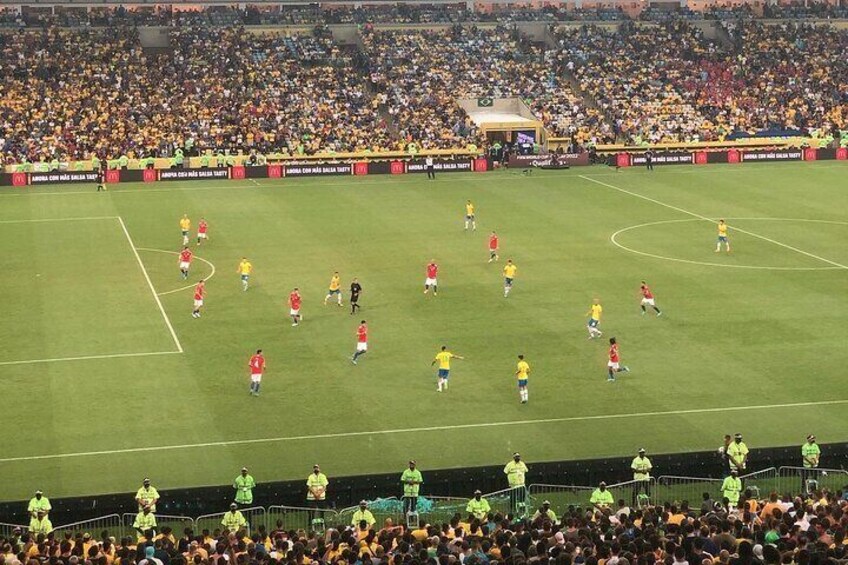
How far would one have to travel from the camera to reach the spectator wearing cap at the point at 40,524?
A: 3108 centimetres

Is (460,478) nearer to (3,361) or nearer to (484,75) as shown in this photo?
(3,361)

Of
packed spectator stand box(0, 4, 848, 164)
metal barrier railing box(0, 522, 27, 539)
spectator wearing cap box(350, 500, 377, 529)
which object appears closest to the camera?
spectator wearing cap box(350, 500, 377, 529)

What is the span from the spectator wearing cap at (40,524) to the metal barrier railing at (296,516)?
4913 millimetres

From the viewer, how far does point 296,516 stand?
3369cm

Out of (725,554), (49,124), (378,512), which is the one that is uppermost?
(49,124)

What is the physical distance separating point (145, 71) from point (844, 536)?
89753mm

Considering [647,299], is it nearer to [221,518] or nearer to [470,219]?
[470,219]

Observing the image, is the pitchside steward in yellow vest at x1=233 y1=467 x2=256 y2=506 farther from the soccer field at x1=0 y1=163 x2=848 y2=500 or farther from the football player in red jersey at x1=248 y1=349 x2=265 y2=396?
the football player in red jersey at x1=248 y1=349 x2=265 y2=396

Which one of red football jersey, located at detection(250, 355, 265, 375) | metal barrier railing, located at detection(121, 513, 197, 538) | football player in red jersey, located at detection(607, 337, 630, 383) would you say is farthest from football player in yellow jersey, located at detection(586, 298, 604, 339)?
metal barrier railing, located at detection(121, 513, 197, 538)

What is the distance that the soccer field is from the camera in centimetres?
3978

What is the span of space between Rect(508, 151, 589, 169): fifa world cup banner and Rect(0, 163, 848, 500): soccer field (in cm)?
1255

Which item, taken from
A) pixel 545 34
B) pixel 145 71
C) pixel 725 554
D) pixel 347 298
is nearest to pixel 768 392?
pixel 347 298

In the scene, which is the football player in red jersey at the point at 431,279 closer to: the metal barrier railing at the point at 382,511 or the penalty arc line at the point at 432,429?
the penalty arc line at the point at 432,429

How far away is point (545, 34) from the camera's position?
397 feet
